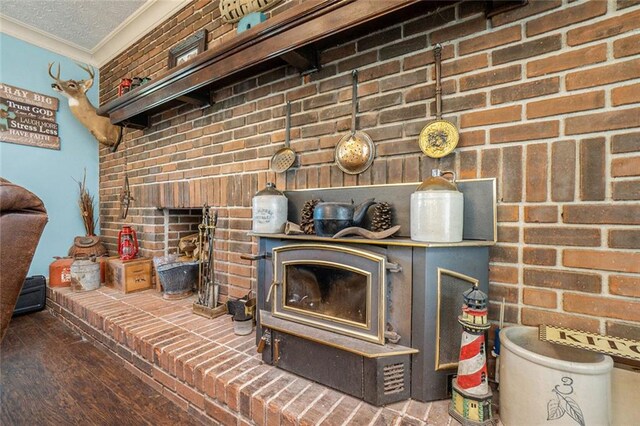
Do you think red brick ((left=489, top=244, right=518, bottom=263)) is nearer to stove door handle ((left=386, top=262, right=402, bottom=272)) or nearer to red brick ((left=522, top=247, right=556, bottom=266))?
red brick ((left=522, top=247, right=556, bottom=266))

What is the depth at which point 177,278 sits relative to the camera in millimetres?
2012

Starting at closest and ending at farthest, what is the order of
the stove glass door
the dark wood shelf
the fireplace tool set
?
the stove glass door < the dark wood shelf < the fireplace tool set

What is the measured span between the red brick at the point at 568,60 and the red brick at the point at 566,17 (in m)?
0.10

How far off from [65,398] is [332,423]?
4.35 feet

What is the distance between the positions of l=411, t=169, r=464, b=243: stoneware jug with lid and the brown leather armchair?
1.09 m

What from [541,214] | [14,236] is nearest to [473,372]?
[541,214]

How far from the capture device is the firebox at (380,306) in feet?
3.03

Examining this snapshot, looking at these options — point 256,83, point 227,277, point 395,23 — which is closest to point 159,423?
point 227,277

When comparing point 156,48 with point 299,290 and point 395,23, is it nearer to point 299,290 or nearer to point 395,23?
point 395,23

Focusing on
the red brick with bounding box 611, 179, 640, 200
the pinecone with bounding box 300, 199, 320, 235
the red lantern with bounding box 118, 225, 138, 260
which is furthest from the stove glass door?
the red lantern with bounding box 118, 225, 138, 260

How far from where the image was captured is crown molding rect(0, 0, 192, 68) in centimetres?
227

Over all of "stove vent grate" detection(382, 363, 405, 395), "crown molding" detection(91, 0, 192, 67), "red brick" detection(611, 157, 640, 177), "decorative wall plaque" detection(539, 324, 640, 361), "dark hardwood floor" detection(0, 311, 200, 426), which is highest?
"crown molding" detection(91, 0, 192, 67)

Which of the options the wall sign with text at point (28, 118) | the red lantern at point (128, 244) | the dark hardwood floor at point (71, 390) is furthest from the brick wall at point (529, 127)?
the wall sign with text at point (28, 118)

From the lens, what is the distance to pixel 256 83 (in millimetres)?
1689
